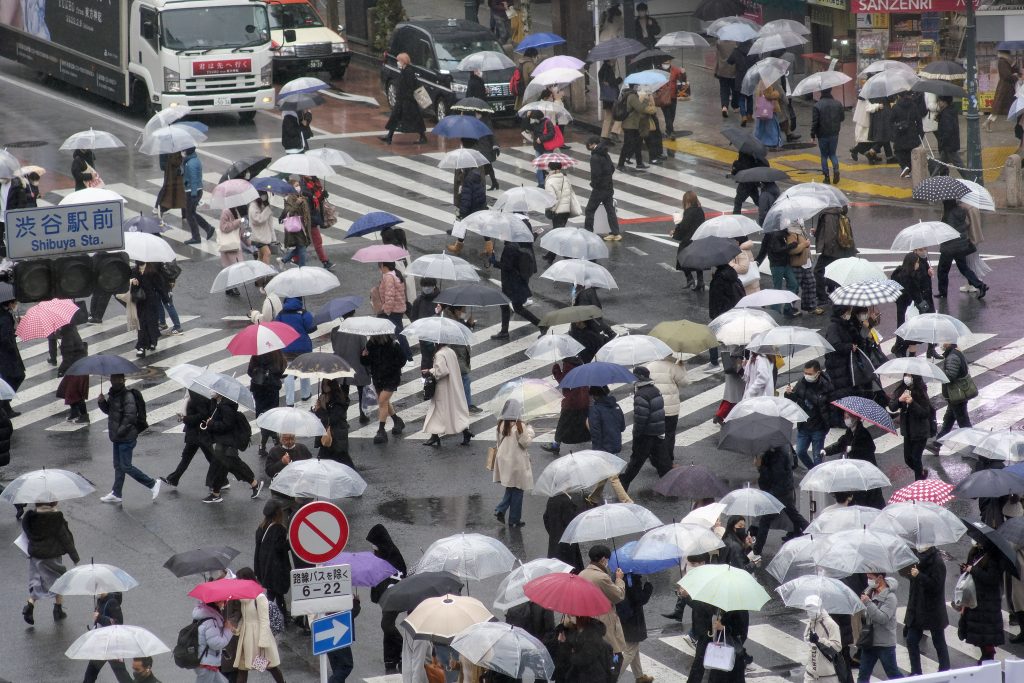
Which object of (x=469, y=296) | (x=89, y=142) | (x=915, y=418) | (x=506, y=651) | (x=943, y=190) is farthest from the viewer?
(x=89, y=142)

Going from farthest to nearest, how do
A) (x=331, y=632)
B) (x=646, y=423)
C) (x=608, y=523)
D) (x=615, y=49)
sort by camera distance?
(x=615, y=49) < (x=646, y=423) < (x=608, y=523) < (x=331, y=632)


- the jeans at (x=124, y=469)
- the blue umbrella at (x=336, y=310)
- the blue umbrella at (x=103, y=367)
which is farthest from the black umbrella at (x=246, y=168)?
the jeans at (x=124, y=469)

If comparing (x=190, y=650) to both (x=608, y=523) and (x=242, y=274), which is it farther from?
(x=242, y=274)

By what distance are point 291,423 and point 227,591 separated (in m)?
4.18

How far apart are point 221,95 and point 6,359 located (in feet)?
49.4

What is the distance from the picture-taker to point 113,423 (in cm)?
1780

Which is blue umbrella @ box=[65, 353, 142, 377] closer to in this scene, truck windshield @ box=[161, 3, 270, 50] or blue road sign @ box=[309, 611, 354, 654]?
blue road sign @ box=[309, 611, 354, 654]

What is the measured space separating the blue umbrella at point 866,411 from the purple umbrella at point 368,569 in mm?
5215

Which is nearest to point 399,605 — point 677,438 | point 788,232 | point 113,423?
point 113,423

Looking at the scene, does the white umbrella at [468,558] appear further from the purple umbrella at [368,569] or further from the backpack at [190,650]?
the backpack at [190,650]

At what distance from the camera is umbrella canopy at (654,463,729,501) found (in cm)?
1484

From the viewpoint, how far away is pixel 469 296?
20031 millimetres

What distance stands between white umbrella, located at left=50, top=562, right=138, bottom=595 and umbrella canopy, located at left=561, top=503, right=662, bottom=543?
3.62 metres

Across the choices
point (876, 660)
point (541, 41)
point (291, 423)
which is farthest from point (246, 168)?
point (876, 660)
